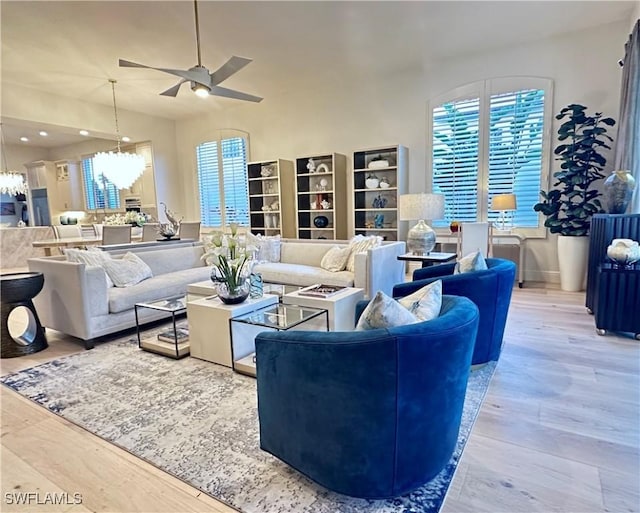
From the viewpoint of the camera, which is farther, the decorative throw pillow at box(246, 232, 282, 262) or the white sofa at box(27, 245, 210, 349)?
the decorative throw pillow at box(246, 232, 282, 262)

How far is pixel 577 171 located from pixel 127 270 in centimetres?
538

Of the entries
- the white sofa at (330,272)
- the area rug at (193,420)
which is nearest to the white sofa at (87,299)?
the area rug at (193,420)

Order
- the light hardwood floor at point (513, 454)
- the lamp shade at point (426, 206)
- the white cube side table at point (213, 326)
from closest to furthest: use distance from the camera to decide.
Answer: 1. the light hardwood floor at point (513, 454)
2. the white cube side table at point (213, 326)
3. the lamp shade at point (426, 206)

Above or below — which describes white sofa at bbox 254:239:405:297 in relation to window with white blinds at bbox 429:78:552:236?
below

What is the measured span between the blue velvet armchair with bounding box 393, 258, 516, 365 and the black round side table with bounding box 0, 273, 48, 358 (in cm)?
311

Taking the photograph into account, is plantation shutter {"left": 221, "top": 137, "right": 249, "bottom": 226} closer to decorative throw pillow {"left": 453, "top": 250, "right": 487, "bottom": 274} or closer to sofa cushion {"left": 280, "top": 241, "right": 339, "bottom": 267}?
sofa cushion {"left": 280, "top": 241, "right": 339, "bottom": 267}

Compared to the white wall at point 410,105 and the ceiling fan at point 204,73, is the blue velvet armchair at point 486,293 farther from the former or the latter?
the white wall at point 410,105

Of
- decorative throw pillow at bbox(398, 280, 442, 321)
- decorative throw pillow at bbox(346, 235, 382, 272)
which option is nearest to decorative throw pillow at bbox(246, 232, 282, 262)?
decorative throw pillow at bbox(346, 235, 382, 272)

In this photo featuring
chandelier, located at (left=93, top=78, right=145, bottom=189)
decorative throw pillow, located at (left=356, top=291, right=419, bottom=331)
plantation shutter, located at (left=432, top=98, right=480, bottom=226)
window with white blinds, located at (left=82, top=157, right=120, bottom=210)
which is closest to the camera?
decorative throw pillow, located at (left=356, top=291, right=419, bottom=331)

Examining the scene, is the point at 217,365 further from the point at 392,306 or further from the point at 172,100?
the point at 172,100

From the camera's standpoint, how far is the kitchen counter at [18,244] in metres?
7.69

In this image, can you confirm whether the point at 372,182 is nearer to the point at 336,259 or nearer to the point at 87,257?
the point at 336,259

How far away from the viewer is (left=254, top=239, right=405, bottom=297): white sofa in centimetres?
370

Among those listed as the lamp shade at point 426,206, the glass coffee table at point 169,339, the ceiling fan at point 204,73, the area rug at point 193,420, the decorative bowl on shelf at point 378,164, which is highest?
the ceiling fan at point 204,73
